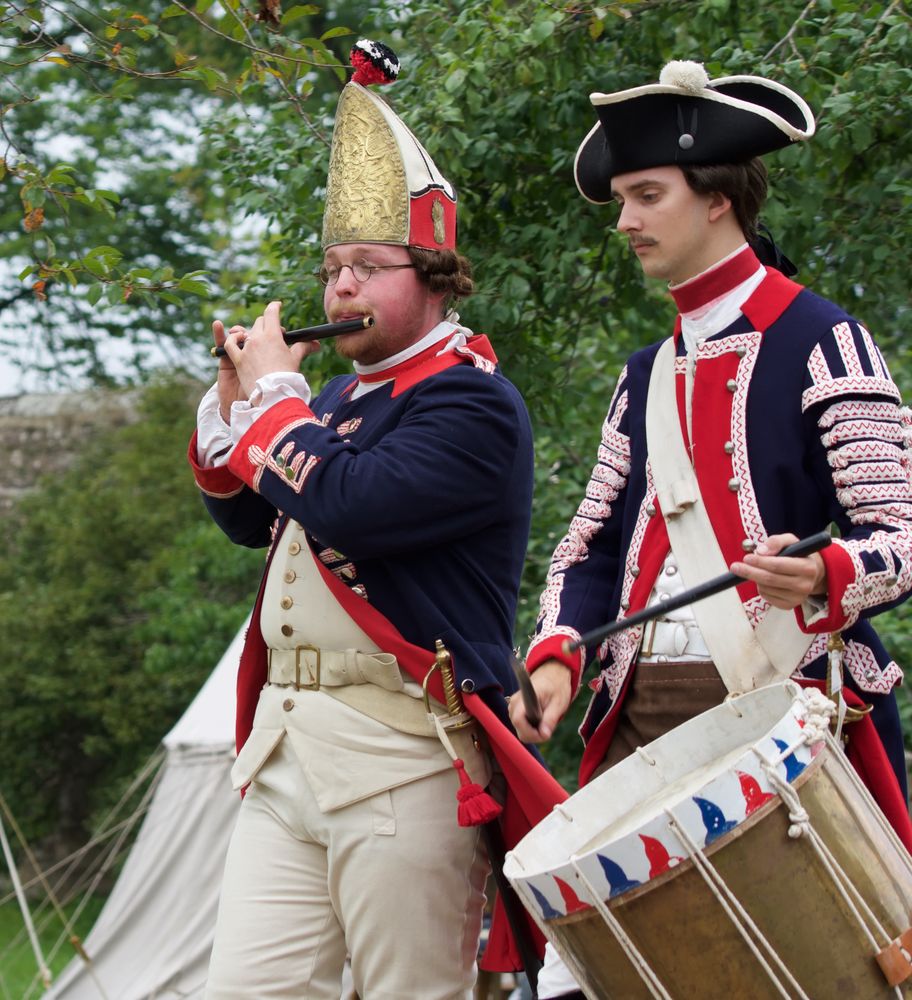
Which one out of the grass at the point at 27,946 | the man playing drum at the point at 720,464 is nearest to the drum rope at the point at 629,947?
the man playing drum at the point at 720,464

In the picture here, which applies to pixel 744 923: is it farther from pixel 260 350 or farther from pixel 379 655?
pixel 260 350

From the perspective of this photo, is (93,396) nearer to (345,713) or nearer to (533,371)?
(533,371)

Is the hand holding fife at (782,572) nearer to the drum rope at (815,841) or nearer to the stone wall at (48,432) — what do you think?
the drum rope at (815,841)

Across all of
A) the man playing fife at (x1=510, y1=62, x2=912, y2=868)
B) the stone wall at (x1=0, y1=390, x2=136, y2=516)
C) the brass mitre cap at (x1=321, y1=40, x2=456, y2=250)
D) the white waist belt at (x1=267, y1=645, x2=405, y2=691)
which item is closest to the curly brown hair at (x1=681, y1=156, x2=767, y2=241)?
the man playing fife at (x1=510, y1=62, x2=912, y2=868)

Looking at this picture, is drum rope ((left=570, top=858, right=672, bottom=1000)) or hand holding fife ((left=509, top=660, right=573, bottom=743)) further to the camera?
hand holding fife ((left=509, top=660, right=573, bottom=743))

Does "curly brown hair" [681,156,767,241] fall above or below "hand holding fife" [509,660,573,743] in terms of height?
above

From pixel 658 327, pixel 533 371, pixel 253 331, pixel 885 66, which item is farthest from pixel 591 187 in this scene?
pixel 658 327

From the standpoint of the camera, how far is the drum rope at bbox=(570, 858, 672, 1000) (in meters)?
2.29

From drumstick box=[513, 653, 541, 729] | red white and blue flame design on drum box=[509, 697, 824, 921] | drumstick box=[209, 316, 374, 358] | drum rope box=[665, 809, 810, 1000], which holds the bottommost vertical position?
drum rope box=[665, 809, 810, 1000]

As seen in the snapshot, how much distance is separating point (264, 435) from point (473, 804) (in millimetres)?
811

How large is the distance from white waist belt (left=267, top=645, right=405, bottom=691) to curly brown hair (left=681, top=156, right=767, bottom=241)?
1.06 meters

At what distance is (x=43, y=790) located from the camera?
39.0 ft

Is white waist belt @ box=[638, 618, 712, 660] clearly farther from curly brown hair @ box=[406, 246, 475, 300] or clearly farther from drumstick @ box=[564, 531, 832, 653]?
curly brown hair @ box=[406, 246, 475, 300]

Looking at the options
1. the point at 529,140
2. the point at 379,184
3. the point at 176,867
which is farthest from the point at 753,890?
the point at 176,867
